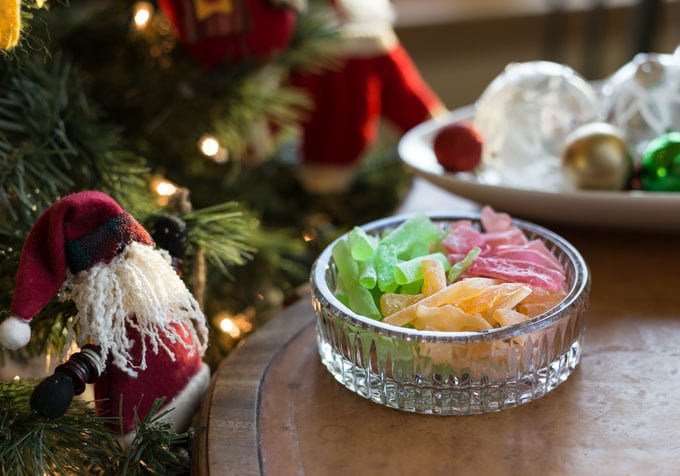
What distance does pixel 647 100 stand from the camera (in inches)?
28.5

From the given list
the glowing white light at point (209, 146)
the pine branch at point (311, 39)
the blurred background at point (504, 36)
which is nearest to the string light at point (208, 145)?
the glowing white light at point (209, 146)

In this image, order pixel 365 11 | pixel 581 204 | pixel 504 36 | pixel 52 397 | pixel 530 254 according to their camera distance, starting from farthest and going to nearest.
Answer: pixel 504 36
pixel 365 11
pixel 581 204
pixel 530 254
pixel 52 397

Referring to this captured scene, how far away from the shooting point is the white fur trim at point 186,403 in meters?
0.48

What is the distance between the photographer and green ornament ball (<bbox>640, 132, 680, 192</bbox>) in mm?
661

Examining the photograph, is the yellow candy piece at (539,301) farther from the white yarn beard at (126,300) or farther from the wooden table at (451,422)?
the white yarn beard at (126,300)

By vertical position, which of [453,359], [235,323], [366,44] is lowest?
[235,323]

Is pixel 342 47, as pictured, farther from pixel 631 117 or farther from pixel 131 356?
pixel 131 356

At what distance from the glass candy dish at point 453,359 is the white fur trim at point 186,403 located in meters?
Answer: 0.10

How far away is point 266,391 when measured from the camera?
0.49 m

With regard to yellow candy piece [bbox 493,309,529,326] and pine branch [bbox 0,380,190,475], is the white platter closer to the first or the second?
yellow candy piece [bbox 493,309,529,326]

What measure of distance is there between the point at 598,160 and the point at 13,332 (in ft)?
1.69

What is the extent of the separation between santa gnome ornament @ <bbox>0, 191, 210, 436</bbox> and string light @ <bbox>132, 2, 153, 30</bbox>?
0.35 meters

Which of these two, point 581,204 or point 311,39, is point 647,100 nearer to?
point 581,204

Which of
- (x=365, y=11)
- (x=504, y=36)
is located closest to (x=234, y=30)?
(x=365, y=11)
